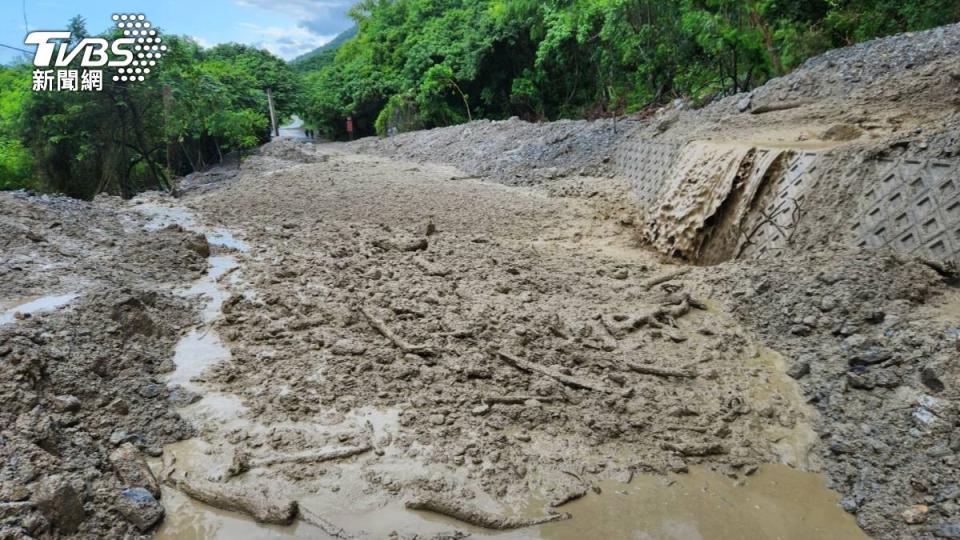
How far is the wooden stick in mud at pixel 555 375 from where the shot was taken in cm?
392

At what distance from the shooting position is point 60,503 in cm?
267

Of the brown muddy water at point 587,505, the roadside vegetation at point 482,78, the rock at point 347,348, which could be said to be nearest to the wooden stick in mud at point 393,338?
the rock at point 347,348

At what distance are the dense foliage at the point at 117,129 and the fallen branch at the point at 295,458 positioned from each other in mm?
14474

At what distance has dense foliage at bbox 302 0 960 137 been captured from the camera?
11.3m

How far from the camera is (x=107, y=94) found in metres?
14.6

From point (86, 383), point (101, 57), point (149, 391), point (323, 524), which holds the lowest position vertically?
point (323, 524)

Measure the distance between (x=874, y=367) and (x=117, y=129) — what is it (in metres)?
16.8

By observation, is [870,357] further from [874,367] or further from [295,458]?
[295,458]

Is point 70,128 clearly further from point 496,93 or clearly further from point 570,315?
point 570,315

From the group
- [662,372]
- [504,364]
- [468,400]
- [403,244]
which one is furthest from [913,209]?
[403,244]

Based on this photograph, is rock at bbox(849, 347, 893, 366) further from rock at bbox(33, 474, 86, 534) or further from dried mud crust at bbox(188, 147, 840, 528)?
rock at bbox(33, 474, 86, 534)

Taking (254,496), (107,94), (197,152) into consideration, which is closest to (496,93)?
(197,152)

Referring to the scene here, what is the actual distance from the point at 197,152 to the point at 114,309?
15.1 m

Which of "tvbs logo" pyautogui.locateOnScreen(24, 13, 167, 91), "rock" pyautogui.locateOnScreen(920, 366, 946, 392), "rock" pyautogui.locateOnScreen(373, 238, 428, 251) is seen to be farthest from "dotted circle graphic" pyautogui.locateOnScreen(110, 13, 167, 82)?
"rock" pyautogui.locateOnScreen(920, 366, 946, 392)
